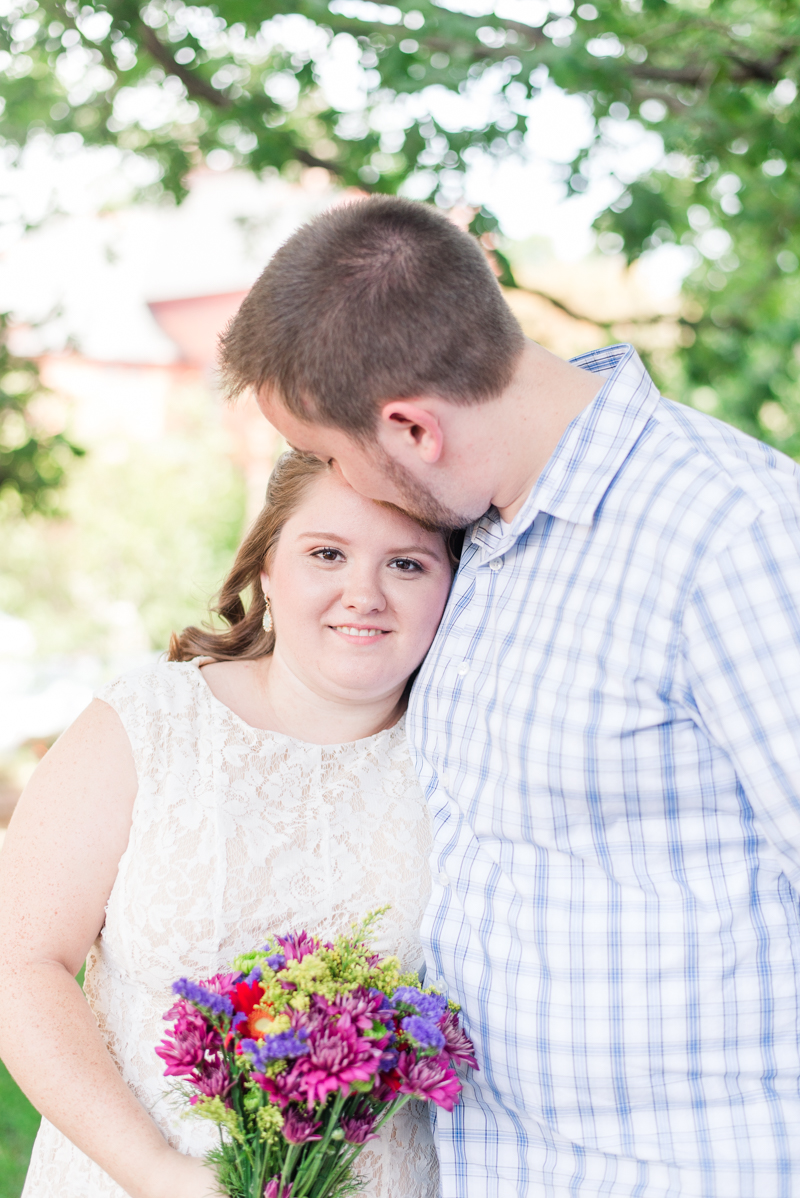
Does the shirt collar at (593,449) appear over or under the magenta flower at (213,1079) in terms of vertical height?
over

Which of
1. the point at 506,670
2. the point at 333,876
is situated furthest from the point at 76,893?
the point at 506,670

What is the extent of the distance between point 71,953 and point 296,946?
0.56m

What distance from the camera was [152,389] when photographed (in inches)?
843

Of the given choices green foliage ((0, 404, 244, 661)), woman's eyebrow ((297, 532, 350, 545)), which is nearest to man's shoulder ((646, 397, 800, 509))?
woman's eyebrow ((297, 532, 350, 545))

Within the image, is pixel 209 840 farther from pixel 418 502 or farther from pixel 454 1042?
pixel 418 502

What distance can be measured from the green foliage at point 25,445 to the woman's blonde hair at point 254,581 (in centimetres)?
401

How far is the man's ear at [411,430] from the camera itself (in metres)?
1.86

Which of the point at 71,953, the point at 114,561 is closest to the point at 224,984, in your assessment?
the point at 71,953

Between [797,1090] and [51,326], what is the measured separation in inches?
259

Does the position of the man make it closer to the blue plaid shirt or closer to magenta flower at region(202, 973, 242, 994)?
the blue plaid shirt

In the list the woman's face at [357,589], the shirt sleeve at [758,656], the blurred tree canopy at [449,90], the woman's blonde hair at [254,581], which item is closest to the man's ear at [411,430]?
the woman's face at [357,589]

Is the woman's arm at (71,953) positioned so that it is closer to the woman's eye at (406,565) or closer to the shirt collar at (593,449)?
the woman's eye at (406,565)

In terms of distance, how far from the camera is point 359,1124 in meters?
1.59

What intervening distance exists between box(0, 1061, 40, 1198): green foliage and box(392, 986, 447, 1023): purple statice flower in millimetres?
2778
